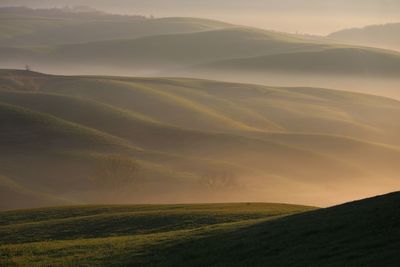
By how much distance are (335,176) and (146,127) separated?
52.4m

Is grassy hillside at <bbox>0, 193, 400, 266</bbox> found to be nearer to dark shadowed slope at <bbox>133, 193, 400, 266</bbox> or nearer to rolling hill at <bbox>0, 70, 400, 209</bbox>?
dark shadowed slope at <bbox>133, 193, 400, 266</bbox>

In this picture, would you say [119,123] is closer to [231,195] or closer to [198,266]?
[231,195]

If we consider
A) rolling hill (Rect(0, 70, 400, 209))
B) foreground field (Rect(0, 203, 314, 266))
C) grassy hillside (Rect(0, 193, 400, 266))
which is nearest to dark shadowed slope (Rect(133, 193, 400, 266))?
grassy hillside (Rect(0, 193, 400, 266))

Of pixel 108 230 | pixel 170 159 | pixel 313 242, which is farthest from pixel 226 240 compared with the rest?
pixel 170 159

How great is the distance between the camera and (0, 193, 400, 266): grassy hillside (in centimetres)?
3017

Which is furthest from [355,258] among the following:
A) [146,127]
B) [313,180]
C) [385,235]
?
[146,127]

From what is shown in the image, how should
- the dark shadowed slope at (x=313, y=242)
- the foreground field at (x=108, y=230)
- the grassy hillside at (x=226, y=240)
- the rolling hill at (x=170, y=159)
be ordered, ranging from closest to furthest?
the dark shadowed slope at (x=313, y=242) → the grassy hillside at (x=226, y=240) → the foreground field at (x=108, y=230) → the rolling hill at (x=170, y=159)

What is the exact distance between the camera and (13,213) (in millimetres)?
65500

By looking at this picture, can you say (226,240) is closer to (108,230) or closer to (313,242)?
(313,242)

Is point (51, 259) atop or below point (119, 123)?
below

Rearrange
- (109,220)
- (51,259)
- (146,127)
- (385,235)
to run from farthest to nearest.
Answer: (146,127), (109,220), (51,259), (385,235)

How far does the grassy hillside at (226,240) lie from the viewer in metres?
30.2

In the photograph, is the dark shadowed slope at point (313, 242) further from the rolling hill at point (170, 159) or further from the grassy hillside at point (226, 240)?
the rolling hill at point (170, 159)

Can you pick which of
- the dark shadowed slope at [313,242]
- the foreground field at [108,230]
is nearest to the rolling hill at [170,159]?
the foreground field at [108,230]
